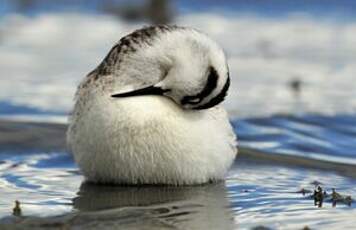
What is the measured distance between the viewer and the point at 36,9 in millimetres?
17219

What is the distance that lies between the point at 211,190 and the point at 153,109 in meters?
0.72

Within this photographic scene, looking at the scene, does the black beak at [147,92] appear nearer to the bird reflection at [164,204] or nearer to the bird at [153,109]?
the bird at [153,109]

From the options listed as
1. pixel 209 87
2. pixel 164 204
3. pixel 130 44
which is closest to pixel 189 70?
pixel 209 87

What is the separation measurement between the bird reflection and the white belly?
0.24 feet

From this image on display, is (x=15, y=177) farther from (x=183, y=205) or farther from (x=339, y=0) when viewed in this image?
(x=339, y=0)

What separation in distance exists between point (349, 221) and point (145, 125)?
148cm

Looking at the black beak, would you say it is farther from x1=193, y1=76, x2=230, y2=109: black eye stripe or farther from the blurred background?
the blurred background

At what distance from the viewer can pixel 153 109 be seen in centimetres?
762

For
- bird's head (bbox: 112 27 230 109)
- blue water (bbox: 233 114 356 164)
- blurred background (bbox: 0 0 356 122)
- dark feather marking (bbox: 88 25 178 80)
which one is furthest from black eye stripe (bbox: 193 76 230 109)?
blurred background (bbox: 0 0 356 122)

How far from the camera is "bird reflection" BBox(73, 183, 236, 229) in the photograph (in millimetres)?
6909

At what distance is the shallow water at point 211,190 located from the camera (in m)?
6.90

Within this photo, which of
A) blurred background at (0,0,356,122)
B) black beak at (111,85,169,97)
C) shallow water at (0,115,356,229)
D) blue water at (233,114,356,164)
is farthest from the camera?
blurred background at (0,0,356,122)

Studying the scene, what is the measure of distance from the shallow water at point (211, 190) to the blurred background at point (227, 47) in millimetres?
949

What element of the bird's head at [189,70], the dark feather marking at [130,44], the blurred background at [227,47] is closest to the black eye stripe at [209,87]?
the bird's head at [189,70]
